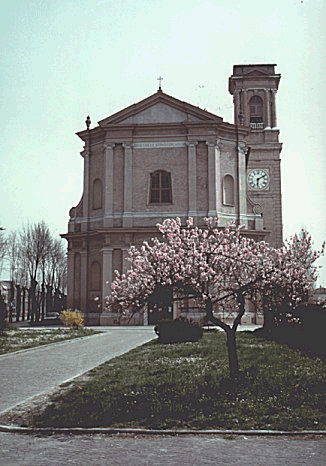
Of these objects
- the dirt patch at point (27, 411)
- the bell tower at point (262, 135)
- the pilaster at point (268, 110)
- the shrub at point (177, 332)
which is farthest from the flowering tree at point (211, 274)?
the pilaster at point (268, 110)

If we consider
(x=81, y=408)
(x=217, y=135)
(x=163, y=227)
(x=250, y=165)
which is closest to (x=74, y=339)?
(x=163, y=227)

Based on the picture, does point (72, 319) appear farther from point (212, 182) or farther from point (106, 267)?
point (212, 182)

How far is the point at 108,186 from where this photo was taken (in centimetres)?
4678

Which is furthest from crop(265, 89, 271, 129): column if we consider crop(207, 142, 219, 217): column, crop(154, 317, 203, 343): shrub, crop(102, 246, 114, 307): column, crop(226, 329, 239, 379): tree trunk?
crop(226, 329, 239, 379): tree trunk

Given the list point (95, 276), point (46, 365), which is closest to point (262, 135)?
point (95, 276)

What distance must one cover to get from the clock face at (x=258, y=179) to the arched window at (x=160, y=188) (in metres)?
12.5

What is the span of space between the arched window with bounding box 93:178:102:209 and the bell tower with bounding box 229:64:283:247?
1470 cm

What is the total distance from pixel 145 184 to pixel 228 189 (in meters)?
6.55

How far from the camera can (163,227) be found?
1495 cm

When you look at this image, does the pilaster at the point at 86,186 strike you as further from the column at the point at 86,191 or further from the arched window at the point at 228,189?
the arched window at the point at 228,189

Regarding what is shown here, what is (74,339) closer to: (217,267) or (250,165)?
(217,267)

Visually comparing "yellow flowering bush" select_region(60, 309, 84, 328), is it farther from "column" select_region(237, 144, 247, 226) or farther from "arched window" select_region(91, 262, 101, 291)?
"column" select_region(237, 144, 247, 226)

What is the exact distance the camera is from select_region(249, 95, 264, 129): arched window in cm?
5862

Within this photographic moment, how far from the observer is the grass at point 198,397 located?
9523 mm
